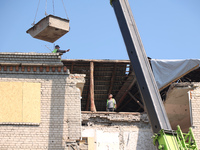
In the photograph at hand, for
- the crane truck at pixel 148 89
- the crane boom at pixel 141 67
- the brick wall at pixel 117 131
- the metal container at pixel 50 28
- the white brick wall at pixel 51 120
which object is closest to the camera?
the crane truck at pixel 148 89

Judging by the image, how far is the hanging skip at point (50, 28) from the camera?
14172 millimetres

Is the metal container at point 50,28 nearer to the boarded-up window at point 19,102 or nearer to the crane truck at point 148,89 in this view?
the boarded-up window at point 19,102

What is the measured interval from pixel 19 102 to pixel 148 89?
500 cm

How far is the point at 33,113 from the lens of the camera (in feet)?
48.1

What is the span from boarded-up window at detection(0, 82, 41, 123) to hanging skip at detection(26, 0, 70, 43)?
1.87 m

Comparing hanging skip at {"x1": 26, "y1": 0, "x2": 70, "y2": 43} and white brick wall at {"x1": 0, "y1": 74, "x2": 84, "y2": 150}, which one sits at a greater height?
hanging skip at {"x1": 26, "y1": 0, "x2": 70, "y2": 43}

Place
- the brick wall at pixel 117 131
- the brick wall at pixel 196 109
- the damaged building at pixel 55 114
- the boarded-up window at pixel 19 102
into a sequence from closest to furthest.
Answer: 1. the damaged building at pixel 55 114
2. the boarded-up window at pixel 19 102
3. the brick wall at pixel 196 109
4. the brick wall at pixel 117 131

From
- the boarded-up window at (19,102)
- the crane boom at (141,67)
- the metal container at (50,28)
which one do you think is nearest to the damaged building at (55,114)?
the boarded-up window at (19,102)

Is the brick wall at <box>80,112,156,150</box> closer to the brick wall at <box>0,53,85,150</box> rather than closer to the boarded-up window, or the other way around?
the brick wall at <box>0,53,85,150</box>

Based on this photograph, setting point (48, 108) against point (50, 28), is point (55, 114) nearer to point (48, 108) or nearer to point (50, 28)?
point (48, 108)

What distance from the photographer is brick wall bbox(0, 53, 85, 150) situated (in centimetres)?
1431

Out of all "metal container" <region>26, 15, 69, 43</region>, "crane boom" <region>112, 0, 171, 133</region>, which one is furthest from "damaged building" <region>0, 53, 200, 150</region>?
"crane boom" <region>112, 0, 171, 133</region>

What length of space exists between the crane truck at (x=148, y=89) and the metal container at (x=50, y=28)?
203 centimetres

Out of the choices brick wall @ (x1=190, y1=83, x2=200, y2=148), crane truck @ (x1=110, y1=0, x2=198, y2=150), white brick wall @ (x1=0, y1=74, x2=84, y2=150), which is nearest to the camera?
crane truck @ (x1=110, y1=0, x2=198, y2=150)
